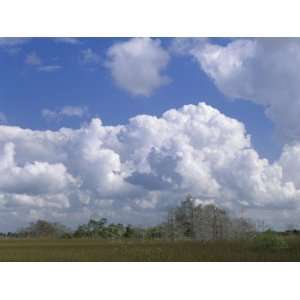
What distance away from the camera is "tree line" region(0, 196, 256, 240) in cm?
1008

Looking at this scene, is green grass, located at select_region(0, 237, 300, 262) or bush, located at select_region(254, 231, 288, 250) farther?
bush, located at select_region(254, 231, 288, 250)

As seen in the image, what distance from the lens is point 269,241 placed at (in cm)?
973

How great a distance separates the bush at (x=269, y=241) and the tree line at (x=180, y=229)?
0.22 meters

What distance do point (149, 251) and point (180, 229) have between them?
1296 mm

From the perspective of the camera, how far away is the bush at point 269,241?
31.5 feet

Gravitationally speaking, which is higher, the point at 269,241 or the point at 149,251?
the point at 269,241

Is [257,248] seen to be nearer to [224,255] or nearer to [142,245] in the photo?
[224,255]

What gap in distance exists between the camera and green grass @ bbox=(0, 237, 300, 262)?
30.5ft

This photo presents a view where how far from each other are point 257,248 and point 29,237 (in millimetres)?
4465

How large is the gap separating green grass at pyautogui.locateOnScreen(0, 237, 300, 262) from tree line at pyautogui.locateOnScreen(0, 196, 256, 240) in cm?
17

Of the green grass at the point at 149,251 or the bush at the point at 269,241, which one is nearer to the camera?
the green grass at the point at 149,251

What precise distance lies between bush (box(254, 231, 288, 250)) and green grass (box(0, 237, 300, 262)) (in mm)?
84
